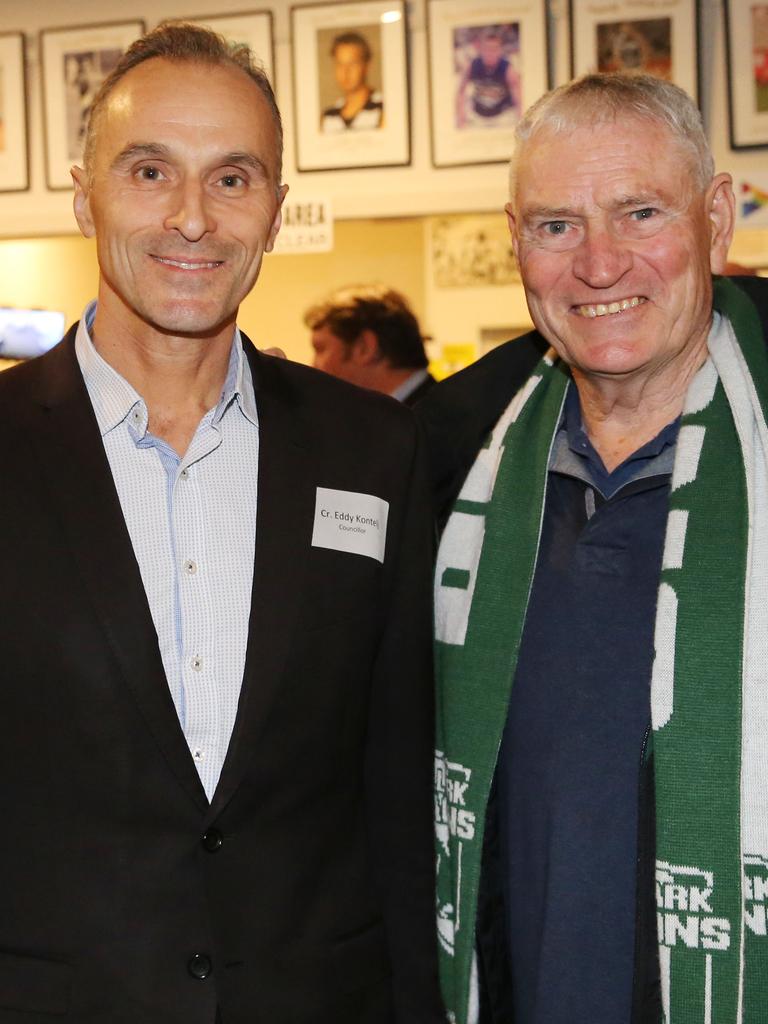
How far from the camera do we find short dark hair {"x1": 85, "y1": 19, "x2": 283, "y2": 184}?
5.79ft

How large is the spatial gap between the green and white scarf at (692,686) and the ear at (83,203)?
30.6 inches

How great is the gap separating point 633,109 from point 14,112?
392 cm

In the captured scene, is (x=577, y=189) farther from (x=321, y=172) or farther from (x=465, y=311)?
(x=465, y=311)

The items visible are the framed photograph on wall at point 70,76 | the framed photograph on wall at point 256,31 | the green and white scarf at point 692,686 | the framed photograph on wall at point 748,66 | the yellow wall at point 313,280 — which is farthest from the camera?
the yellow wall at point 313,280

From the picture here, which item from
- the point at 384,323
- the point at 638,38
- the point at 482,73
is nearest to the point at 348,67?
the point at 482,73

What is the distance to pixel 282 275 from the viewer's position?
21.4 feet

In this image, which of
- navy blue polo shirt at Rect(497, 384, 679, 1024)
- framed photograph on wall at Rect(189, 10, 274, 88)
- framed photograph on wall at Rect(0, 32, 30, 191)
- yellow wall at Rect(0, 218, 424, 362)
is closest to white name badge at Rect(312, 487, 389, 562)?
navy blue polo shirt at Rect(497, 384, 679, 1024)

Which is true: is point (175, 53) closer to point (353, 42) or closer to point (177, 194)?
point (177, 194)

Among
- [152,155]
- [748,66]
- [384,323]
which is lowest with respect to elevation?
[152,155]

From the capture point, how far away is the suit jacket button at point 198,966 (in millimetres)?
1602

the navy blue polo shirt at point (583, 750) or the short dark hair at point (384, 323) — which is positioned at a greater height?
the short dark hair at point (384, 323)

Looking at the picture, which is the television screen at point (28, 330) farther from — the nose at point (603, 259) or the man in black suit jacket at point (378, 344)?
the nose at point (603, 259)

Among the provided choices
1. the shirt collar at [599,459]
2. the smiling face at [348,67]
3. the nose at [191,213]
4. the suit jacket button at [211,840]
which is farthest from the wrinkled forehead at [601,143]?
the smiling face at [348,67]

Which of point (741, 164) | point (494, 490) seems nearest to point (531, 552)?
point (494, 490)
